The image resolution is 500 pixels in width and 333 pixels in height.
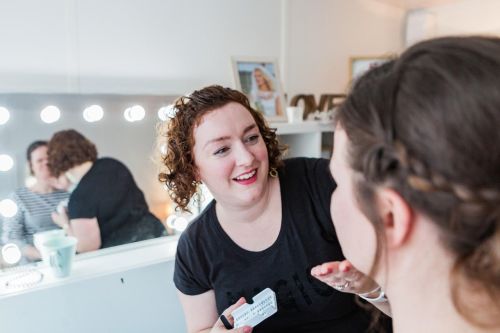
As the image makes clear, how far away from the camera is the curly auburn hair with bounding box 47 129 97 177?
1146 millimetres

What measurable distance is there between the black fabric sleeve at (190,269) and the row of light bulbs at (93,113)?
12.8 inches

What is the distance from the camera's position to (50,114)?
3.69 feet

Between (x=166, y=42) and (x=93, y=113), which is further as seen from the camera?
(x=166, y=42)

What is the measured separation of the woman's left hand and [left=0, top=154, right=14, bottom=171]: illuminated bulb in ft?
2.85

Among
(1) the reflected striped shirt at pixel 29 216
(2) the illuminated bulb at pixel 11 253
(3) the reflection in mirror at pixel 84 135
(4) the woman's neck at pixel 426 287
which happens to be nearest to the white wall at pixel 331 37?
(3) the reflection in mirror at pixel 84 135


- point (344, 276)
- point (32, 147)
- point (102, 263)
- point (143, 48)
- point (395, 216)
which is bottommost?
point (102, 263)

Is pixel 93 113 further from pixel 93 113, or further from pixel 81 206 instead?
pixel 81 206

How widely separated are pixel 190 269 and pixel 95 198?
458 mm

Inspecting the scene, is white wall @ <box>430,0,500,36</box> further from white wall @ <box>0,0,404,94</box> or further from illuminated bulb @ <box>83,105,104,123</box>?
illuminated bulb @ <box>83,105,104,123</box>

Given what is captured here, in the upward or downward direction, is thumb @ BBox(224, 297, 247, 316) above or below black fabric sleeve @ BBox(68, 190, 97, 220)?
below

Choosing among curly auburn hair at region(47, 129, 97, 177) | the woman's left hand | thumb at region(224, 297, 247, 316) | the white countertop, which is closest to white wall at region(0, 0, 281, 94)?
curly auburn hair at region(47, 129, 97, 177)

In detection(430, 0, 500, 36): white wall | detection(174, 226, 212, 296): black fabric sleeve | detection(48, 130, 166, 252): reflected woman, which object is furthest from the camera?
detection(430, 0, 500, 36): white wall

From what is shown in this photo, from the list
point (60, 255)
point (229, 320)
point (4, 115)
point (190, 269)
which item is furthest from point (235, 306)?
point (4, 115)

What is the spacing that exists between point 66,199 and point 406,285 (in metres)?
1.03
